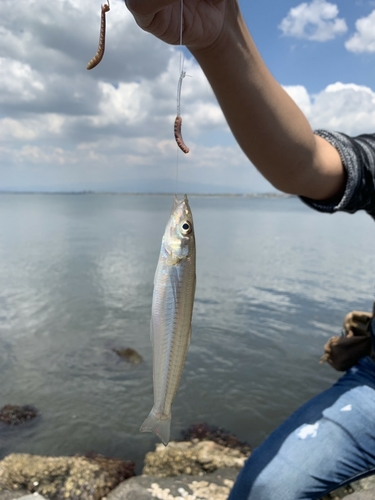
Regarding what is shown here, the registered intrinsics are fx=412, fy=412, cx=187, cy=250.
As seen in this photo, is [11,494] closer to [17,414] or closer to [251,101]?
[17,414]

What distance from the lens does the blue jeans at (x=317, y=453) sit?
2.88m

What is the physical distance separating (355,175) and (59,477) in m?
5.64

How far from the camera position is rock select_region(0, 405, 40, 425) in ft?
27.5

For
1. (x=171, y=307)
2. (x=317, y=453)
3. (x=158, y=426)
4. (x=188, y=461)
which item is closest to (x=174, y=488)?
(x=188, y=461)

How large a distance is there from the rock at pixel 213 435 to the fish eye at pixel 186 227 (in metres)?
6.84

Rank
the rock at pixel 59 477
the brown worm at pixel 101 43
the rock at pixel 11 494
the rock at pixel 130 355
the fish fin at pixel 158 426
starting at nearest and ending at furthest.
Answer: the brown worm at pixel 101 43 → the fish fin at pixel 158 426 → the rock at pixel 11 494 → the rock at pixel 59 477 → the rock at pixel 130 355

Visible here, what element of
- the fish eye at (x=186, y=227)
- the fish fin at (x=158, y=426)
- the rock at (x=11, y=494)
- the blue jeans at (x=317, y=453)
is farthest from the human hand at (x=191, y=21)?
the rock at (x=11, y=494)

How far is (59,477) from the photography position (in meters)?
5.88

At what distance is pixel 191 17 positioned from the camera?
216 centimetres

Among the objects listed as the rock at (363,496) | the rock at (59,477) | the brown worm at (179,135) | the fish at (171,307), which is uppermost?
the brown worm at (179,135)

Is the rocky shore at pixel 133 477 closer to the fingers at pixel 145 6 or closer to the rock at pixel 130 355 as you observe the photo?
the rock at pixel 130 355

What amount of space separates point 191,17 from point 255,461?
118 inches

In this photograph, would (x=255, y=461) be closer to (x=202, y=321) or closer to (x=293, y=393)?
(x=293, y=393)

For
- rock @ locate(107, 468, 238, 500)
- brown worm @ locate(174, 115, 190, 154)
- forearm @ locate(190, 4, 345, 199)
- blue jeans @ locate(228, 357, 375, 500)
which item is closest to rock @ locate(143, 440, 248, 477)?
rock @ locate(107, 468, 238, 500)
